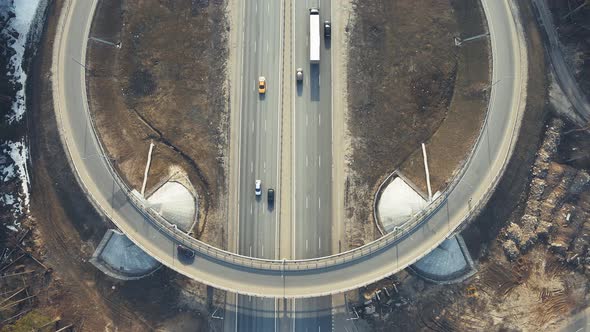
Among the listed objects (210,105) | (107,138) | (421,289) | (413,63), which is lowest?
(421,289)

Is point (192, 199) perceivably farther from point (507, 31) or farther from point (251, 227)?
point (507, 31)

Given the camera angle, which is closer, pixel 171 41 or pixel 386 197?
pixel 386 197

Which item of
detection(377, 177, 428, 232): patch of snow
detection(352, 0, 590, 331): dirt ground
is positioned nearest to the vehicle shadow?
detection(377, 177, 428, 232): patch of snow

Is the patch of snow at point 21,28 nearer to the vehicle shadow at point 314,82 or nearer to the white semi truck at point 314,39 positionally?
the white semi truck at point 314,39

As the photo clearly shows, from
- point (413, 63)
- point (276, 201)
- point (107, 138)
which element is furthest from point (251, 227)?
point (413, 63)

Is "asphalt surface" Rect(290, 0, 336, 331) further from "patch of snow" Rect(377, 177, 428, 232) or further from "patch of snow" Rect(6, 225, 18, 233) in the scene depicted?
"patch of snow" Rect(6, 225, 18, 233)

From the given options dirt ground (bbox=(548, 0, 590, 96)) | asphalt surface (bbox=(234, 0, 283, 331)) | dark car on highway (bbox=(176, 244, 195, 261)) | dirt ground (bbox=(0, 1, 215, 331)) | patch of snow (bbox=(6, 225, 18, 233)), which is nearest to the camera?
dark car on highway (bbox=(176, 244, 195, 261))

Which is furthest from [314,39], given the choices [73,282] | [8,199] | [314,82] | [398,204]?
[8,199]
